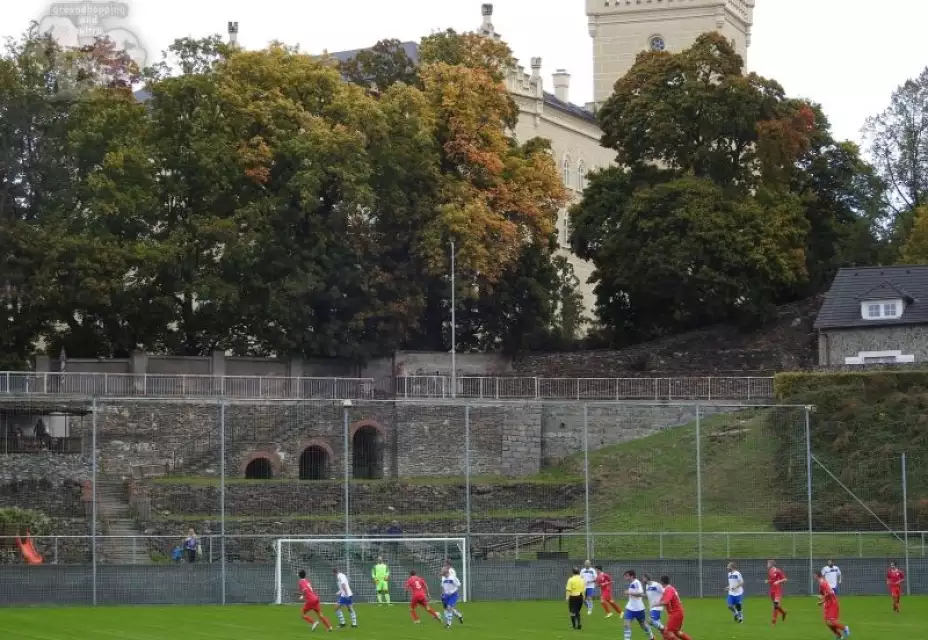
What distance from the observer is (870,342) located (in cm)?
7138

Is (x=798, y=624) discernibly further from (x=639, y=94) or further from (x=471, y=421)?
(x=639, y=94)

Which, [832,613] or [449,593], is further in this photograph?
[449,593]

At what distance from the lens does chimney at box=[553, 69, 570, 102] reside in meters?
109

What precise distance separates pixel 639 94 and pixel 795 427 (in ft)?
74.5

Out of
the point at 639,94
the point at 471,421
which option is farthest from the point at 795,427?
the point at 639,94

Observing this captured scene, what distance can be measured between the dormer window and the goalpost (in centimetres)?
2552

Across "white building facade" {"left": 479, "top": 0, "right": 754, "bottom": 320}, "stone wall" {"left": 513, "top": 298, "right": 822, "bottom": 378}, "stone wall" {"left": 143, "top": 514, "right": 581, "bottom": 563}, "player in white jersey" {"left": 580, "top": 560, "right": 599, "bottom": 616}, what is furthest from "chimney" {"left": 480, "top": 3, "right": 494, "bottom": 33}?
"player in white jersey" {"left": 580, "top": 560, "right": 599, "bottom": 616}

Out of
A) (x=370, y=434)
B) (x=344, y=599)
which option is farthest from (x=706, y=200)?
(x=344, y=599)

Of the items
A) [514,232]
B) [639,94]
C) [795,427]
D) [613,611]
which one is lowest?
[613,611]

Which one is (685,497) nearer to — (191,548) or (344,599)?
(191,548)

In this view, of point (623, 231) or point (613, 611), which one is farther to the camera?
point (623, 231)

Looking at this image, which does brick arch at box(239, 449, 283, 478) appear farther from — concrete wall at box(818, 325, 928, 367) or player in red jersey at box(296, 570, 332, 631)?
player in red jersey at box(296, 570, 332, 631)

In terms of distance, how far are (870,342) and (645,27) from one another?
3871cm

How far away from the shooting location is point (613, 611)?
151ft
